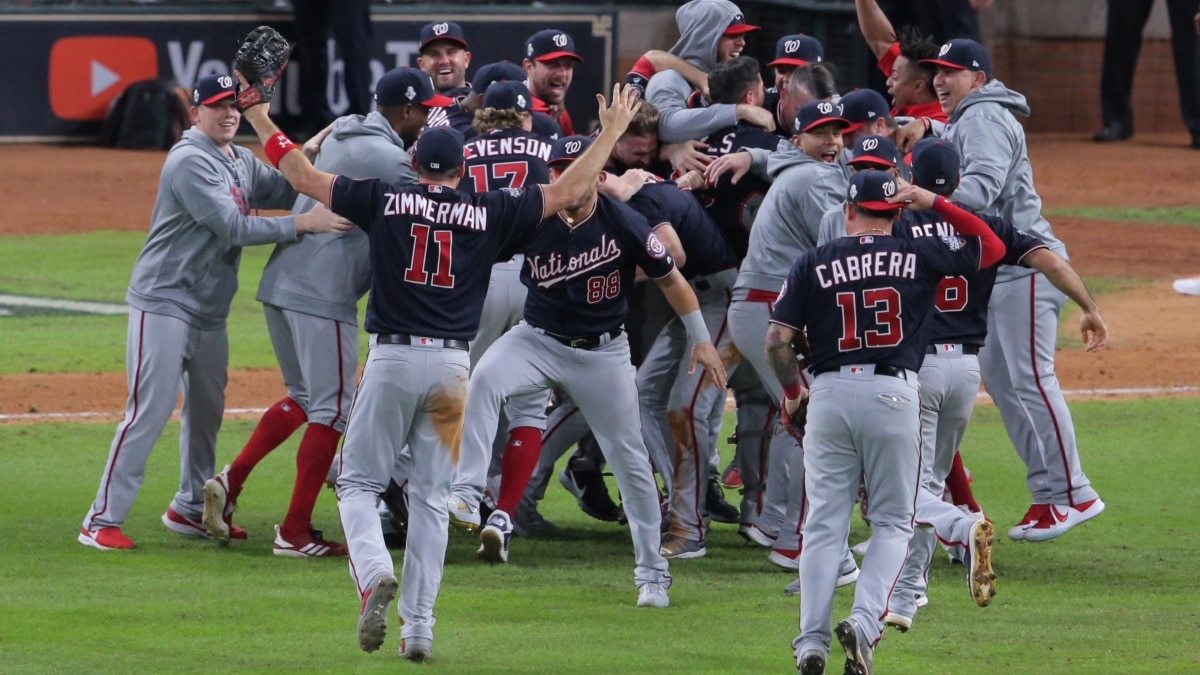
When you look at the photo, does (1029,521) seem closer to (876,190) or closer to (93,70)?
(876,190)

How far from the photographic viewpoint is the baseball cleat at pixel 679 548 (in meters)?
7.40

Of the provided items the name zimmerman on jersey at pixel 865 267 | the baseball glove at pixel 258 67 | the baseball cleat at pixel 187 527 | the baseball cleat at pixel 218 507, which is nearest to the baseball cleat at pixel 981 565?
the name zimmerman on jersey at pixel 865 267

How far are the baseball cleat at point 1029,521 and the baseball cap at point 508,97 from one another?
9.18 ft

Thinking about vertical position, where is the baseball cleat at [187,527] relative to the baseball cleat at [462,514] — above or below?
below

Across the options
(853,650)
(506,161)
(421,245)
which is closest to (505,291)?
(506,161)

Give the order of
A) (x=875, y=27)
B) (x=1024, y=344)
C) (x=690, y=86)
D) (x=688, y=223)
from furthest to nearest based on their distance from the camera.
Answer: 1. (x=875, y=27)
2. (x=690, y=86)
3. (x=1024, y=344)
4. (x=688, y=223)

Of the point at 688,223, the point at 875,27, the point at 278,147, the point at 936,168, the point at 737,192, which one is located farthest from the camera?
the point at 875,27

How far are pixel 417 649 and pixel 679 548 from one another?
208cm

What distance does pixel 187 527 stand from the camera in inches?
300

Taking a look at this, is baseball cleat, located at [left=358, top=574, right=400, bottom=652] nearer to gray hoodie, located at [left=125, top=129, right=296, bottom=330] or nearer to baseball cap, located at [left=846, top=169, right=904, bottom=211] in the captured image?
baseball cap, located at [left=846, top=169, right=904, bottom=211]

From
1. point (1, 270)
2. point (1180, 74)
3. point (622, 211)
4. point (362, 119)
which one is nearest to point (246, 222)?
point (362, 119)

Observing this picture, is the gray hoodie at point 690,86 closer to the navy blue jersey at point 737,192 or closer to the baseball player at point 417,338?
the navy blue jersey at point 737,192

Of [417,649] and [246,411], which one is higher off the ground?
[417,649]

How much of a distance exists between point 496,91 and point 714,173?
0.99 metres
